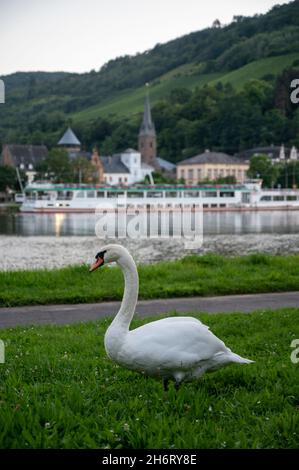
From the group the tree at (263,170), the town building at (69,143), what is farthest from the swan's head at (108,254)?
the town building at (69,143)

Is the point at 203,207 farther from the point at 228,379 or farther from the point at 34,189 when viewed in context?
the point at 228,379

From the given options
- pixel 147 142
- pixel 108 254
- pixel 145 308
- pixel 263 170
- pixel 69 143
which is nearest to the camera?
pixel 108 254

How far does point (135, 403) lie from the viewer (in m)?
4.70

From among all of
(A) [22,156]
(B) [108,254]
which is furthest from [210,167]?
(B) [108,254]

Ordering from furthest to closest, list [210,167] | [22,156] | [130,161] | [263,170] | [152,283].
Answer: [130,161], [210,167], [22,156], [263,170], [152,283]

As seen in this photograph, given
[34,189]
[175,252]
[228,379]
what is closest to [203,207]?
[34,189]

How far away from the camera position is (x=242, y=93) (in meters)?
178

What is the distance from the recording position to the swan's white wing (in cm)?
489

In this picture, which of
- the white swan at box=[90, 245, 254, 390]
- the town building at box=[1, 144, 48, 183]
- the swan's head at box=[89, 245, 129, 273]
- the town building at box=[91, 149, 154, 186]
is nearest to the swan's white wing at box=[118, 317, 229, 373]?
the white swan at box=[90, 245, 254, 390]

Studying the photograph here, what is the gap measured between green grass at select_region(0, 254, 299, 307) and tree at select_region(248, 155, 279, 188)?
11321 cm

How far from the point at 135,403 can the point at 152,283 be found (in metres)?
7.61

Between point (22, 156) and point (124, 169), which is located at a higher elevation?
point (22, 156)

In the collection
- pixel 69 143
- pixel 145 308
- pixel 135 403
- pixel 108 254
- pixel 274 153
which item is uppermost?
pixel 69 143

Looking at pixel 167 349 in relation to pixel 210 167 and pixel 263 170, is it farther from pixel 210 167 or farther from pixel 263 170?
pixel 210 167
